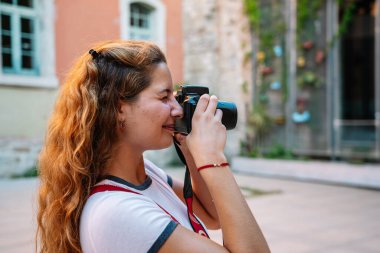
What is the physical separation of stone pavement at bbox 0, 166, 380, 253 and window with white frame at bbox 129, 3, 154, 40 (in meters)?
3.88

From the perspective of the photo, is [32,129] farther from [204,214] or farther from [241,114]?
[204,214]

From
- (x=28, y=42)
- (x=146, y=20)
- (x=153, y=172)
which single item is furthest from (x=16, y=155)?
(x=153, y=172)

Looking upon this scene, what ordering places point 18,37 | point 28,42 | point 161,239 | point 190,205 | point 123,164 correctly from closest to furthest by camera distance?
point 161,239 < point 123,164 < point 190,205 < point 18,37 < point 28,42

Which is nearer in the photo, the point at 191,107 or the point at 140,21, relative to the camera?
the point at 191,107

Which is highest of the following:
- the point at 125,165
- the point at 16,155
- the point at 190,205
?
the point at 125,165

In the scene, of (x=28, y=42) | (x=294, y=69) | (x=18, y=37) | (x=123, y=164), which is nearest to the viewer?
(x=123, y=164)

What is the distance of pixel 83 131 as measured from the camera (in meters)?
1.13

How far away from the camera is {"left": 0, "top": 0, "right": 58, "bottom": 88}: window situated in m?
7.38

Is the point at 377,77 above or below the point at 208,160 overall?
above

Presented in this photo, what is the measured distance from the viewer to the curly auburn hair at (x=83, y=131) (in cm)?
112

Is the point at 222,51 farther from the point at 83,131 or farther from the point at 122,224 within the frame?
the point at 122,224

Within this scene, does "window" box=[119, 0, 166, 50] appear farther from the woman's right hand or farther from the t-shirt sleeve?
the t-shirt sleeve

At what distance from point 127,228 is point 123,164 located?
0.88 feet

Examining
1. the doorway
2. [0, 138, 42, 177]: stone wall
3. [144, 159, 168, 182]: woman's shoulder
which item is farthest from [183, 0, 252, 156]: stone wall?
[144, 159, 168, 182]: woman's shoulder
